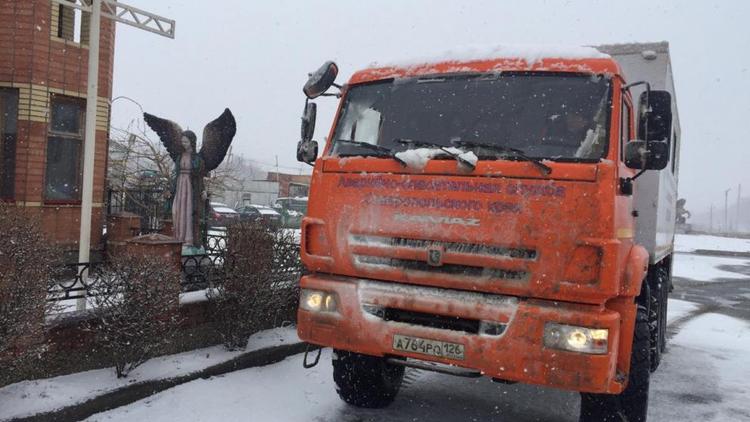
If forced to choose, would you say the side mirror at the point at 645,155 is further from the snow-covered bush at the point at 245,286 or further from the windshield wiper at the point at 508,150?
the snow-covered bush at the point at 245,286

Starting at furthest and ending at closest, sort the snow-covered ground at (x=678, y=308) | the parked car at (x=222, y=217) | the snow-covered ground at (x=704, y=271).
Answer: the snow-covered ground at (x=704, y=271)
the snow-covered ground at (x=678, y=308)
the parked car at (x=222, y=217)

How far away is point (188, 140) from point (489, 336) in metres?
5.87

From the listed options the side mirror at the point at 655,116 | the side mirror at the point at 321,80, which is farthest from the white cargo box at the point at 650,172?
the side mirror at the point at 321,80

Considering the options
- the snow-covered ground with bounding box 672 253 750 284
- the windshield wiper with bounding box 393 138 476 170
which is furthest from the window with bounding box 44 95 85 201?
the snow-covered ground with bounding box 672 253 750 284

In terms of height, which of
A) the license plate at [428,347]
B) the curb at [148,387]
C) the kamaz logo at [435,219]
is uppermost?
the kamaz logo at [435,219]

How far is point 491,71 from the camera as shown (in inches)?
167

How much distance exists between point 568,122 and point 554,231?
2.85 feet

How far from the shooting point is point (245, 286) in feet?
18.2

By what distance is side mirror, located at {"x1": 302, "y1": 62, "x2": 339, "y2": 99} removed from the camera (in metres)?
4.67

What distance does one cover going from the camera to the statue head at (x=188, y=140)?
8.11 meters

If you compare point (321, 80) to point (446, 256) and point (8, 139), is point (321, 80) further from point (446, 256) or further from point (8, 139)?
point (8, 139)

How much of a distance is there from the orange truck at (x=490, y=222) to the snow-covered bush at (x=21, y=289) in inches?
66.7

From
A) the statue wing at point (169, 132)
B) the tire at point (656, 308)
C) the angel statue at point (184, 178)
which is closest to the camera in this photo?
the tire at point (656, 308)

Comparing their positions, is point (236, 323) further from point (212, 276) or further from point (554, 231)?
point (554, 231)
